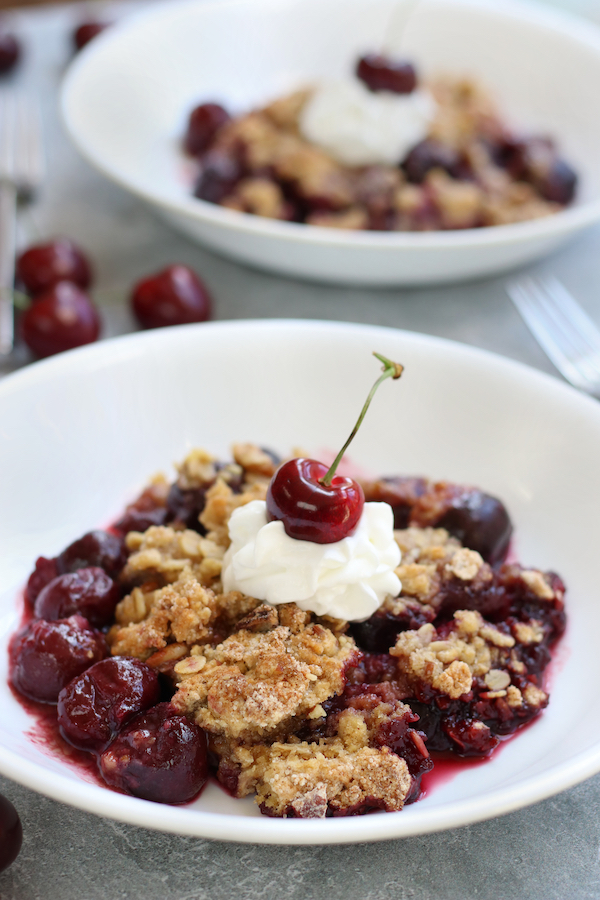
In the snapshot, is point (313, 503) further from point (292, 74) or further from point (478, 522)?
point (292, 74)

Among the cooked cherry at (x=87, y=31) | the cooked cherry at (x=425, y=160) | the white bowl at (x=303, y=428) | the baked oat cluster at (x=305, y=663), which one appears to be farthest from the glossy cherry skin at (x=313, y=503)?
the cooked cherry at (x=87, y=31)

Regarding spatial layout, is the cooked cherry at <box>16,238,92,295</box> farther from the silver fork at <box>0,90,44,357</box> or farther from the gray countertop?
the gray countertop

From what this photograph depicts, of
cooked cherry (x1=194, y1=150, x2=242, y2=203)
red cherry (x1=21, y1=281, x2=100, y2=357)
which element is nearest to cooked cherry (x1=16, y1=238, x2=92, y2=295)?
red cherry (x1=21, y1=281, x2=100, y2=357)

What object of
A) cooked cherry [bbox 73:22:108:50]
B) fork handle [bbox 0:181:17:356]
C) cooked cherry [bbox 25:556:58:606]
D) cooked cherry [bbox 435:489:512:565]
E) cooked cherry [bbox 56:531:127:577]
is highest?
cooked cherry [bbox 435:489:512:565]

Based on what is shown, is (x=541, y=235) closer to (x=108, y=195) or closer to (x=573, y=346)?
(x=573, y=346)

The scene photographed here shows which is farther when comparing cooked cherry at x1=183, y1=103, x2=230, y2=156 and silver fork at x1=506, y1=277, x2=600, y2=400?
cooked cherry at x1=183, y1=103, x2=230, y2=156

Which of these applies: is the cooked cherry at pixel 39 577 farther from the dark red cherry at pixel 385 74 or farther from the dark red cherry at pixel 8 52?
the dark red cherry at pixel 8 52

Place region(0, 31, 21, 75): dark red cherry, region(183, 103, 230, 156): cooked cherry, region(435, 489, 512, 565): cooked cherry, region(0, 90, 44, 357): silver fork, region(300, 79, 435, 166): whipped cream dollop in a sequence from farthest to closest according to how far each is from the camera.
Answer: region(0, 31, 21, 75): dark red cherry → region(183, 103, 230, 156): cooked cherry → region(300, 79, 435, 166): whipped cream dollop → region(0, 90, 44, 357): silver fork → region(435, 489, 512, 565): cooked cherry
